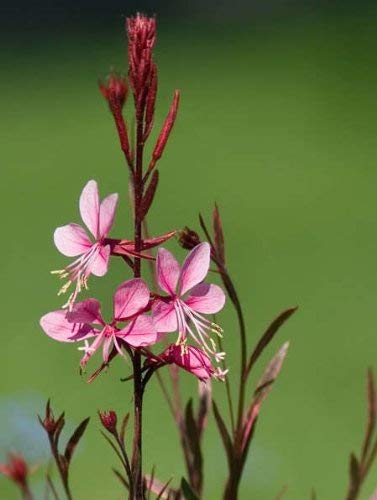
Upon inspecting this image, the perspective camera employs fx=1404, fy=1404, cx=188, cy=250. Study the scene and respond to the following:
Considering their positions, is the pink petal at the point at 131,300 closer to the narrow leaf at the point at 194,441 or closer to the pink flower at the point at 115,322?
A: the pink flower at the point at 115,322

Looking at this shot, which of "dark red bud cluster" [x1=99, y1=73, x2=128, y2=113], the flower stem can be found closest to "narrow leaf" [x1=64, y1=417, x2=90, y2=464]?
the flower stem

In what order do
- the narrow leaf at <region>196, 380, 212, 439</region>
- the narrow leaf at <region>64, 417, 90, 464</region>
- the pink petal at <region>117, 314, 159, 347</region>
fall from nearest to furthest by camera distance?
the pink petal at <region>117, 314, 159, 347</region>, the narrow leaf at <region>64, 417, 90, 464</region>, the narrow leaf at <region>196, 380, 212, 439</region>

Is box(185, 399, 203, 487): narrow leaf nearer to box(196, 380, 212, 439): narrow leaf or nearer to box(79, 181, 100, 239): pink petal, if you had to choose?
box(196, 380, 212, 439): narrow leaf

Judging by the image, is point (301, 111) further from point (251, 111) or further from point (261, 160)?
point (261, 160)

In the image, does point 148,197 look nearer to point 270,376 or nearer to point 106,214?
point 106,214

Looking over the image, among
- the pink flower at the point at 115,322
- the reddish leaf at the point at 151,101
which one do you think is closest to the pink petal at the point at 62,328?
the pink flower at the point at 115,322

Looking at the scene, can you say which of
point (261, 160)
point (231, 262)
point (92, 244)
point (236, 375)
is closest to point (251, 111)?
point (261, 160)

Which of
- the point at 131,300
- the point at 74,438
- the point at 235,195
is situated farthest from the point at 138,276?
Answer: the point at 235,195

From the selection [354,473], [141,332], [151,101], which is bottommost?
[354,473]
